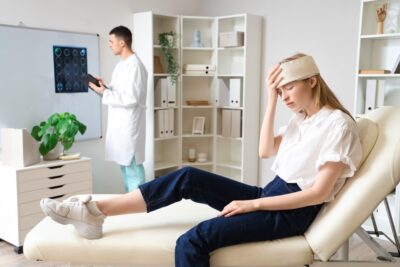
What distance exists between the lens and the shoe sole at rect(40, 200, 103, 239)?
1527mm

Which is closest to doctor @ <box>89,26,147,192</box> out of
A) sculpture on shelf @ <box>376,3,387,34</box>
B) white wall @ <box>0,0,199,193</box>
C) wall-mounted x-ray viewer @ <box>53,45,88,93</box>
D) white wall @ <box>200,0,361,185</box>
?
wall-mounted x-ray viewer @ <box>53,45,88,93</box>

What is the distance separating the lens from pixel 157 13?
3572 mm

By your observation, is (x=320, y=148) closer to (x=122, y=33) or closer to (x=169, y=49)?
(x=122, y=33)

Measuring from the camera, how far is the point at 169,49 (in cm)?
362

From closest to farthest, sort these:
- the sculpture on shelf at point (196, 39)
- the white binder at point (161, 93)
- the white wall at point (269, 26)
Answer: the white wall at point (269, 26)
the white binder at point (161, 93)
the sculpture on shelf at point (196, 39)

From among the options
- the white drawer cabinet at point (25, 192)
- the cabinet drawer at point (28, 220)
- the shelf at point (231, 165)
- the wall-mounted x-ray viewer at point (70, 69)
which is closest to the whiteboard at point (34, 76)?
the wall-mounted x-ray viewer at point (70, 69)

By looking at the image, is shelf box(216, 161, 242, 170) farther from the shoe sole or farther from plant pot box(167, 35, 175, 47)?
the shoe sole

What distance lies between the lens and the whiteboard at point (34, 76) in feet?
9.24

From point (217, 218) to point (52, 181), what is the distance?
1.53 meters

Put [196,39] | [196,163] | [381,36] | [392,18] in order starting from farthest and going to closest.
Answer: [196,163]
[196,39]
[392,18]
[381,36]

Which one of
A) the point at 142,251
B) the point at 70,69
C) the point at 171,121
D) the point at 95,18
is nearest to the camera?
the point at 142,251

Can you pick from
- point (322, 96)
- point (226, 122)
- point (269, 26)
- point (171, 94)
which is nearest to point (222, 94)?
point (226, 122)

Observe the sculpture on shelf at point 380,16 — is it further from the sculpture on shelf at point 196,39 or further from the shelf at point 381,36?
the sculpture on shelf at point 196,39

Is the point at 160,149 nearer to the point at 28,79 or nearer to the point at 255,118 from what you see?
the point at 255,118
